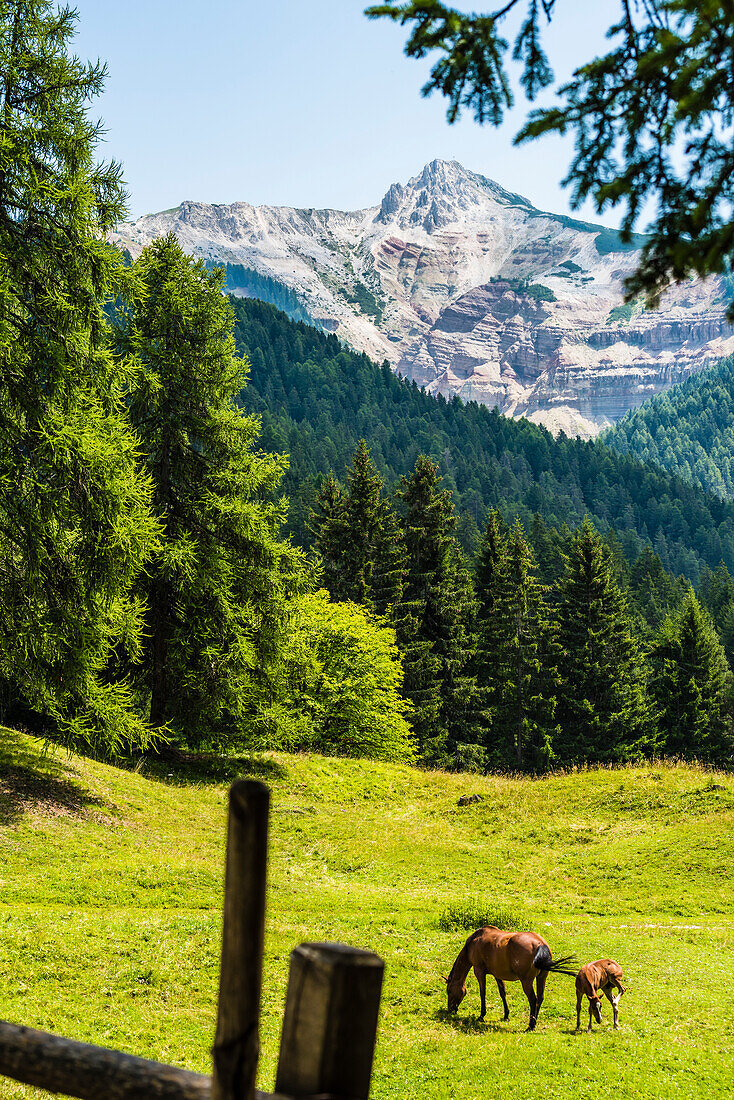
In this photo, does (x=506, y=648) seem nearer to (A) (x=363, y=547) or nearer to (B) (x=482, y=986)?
(A) (x=363, y=547)

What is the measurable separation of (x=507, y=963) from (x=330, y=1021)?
837 cm

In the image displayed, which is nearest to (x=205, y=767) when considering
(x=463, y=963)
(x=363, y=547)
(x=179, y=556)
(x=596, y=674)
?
(x=179, y=556)

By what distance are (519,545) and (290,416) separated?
152 metres

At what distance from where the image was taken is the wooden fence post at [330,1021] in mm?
2213

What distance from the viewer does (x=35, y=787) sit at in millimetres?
16234

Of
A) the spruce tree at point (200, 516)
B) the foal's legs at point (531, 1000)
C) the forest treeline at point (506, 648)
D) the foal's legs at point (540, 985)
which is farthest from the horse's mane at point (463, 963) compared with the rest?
the forest treeline at point (506, 648)

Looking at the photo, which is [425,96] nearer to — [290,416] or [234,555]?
[234,555]

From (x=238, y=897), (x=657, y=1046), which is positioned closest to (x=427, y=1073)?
(x=657, y=1046)

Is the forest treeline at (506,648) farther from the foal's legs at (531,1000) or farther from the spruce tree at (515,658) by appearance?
the foal's legs at (531,1000)

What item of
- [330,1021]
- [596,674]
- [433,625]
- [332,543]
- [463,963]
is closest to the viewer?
[330,1021]

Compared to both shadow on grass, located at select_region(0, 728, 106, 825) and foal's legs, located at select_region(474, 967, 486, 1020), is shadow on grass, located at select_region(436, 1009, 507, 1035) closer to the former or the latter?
foal's legs, located at select_region(474, 967, 486, 1020)

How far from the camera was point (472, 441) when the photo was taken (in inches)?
7721

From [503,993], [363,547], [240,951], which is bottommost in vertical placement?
[503,993]

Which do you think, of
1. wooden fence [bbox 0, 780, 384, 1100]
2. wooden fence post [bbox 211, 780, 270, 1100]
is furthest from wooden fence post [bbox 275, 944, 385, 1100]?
wooden fence post [bbox 211, 780, 270, 1100]
